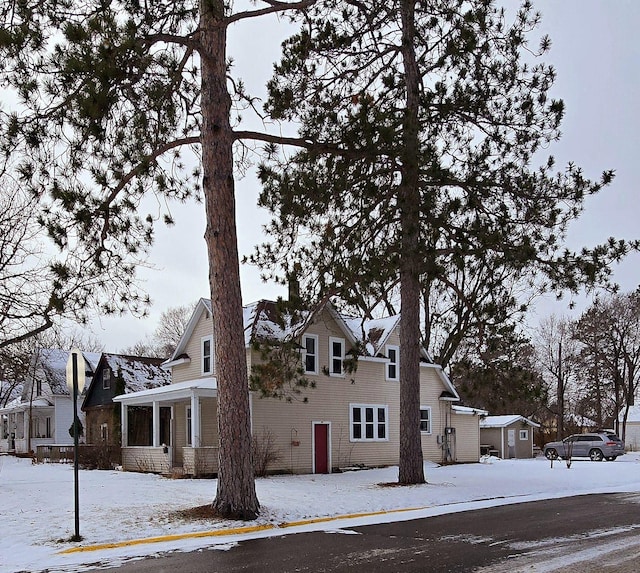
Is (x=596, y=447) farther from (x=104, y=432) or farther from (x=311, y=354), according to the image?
(x=104, y=432)

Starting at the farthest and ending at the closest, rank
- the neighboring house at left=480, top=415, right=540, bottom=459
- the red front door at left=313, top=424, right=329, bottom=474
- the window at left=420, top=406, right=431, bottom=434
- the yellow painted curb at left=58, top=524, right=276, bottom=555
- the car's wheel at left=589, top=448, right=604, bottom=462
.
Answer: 1. the neighboring house at left=480, top=415, right=540, bottom=459
2. the car's wheel at left=589, top=448, right=604, bottom=462
3. the window at left=420, top=406, right=431, bottom=434
4. the red front door at left=313, top=424, right=329, bottom=474
5. the yellow painted curb at left=58, top=524, right=276, bottom=555

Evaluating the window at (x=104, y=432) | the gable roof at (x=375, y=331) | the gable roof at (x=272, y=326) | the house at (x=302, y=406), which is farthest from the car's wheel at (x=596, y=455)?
the window at (x=104, y=432)

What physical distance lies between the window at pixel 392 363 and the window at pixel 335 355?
294 cm

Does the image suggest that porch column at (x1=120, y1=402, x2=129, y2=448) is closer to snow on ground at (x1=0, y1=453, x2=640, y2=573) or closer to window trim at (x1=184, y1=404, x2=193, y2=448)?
snow on ground at (x1=0, y1=453, x2=640, y2=573)

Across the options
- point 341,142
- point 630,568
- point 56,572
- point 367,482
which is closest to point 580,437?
point 367,482

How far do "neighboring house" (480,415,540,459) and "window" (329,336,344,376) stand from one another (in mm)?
18704

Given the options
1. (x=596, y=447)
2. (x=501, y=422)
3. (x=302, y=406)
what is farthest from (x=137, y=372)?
(x=596, y=447)

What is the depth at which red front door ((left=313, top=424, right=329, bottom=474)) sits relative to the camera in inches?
1043

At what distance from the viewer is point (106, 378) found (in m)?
33.3

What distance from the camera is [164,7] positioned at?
42.5 ft

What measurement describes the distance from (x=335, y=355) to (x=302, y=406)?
2471mm

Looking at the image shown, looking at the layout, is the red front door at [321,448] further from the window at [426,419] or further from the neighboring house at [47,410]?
the neighboring house at [47,410]

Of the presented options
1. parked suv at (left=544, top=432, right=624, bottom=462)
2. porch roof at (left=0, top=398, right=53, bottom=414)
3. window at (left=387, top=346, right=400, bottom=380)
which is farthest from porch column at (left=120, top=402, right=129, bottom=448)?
parked suv at (left=544, top=432, right=624, bottom=462)

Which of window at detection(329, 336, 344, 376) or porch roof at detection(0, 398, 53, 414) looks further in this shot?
porch roof at detection(0, 398, 53, 414)
